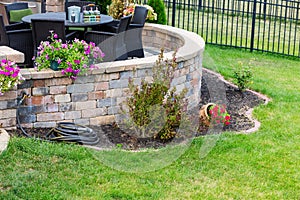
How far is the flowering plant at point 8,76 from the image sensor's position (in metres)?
6.88

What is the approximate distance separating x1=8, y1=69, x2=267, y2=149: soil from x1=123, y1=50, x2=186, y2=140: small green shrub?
125 mm

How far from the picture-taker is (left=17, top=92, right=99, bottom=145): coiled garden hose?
7023 mm

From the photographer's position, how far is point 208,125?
25.9ft

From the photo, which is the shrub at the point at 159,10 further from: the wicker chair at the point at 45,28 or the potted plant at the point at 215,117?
the potted plant at the point at 215,117

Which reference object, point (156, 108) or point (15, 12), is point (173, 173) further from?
point (15, 12)

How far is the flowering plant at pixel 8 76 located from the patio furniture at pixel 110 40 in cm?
214

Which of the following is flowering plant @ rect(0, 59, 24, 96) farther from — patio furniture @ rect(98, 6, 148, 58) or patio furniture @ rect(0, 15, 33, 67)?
patio furniture @ rect(98, 6, 148, 58)

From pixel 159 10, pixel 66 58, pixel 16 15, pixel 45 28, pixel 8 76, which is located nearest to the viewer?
pixel 8 76

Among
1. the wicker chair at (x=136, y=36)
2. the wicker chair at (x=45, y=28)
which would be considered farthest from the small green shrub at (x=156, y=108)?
the wicker chair at (x=136, y=36)

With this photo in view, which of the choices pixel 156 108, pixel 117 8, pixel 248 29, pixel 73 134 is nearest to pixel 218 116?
pixel 156 108

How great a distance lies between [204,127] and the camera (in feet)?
25.9

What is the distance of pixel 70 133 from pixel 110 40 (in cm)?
231

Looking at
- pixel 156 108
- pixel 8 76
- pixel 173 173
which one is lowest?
pixel 173 173

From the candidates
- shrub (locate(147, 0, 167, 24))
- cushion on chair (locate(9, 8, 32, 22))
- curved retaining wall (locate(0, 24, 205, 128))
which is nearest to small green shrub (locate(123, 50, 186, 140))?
curved retaining wall (locate(0, 24, 205, 128))
